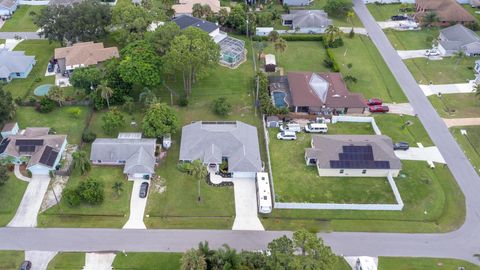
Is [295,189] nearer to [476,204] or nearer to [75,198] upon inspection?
[476,204]

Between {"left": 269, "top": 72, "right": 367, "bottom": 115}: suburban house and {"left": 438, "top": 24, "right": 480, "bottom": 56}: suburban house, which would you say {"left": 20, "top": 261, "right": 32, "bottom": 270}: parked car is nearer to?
{"left": 269, "top": 72, "right": 367, "bottom": 115}: suburban house

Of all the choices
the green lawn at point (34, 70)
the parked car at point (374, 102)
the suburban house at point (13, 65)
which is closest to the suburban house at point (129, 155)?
the green lawn at point (34, 70)

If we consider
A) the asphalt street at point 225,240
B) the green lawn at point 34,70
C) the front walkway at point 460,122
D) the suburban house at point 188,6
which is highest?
the suburban house at point 188,6

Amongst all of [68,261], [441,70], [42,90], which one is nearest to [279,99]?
[441,70]

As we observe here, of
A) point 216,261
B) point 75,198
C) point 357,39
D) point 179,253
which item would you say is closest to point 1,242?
point 75,198

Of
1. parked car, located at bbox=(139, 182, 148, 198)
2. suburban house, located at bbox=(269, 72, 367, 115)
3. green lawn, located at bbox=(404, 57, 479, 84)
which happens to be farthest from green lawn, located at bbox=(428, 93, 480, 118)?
parked car, located at bbox=(139, 182, 148, 198)

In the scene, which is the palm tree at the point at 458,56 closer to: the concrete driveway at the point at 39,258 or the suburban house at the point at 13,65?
the concrete driveway at the point at 39,258
